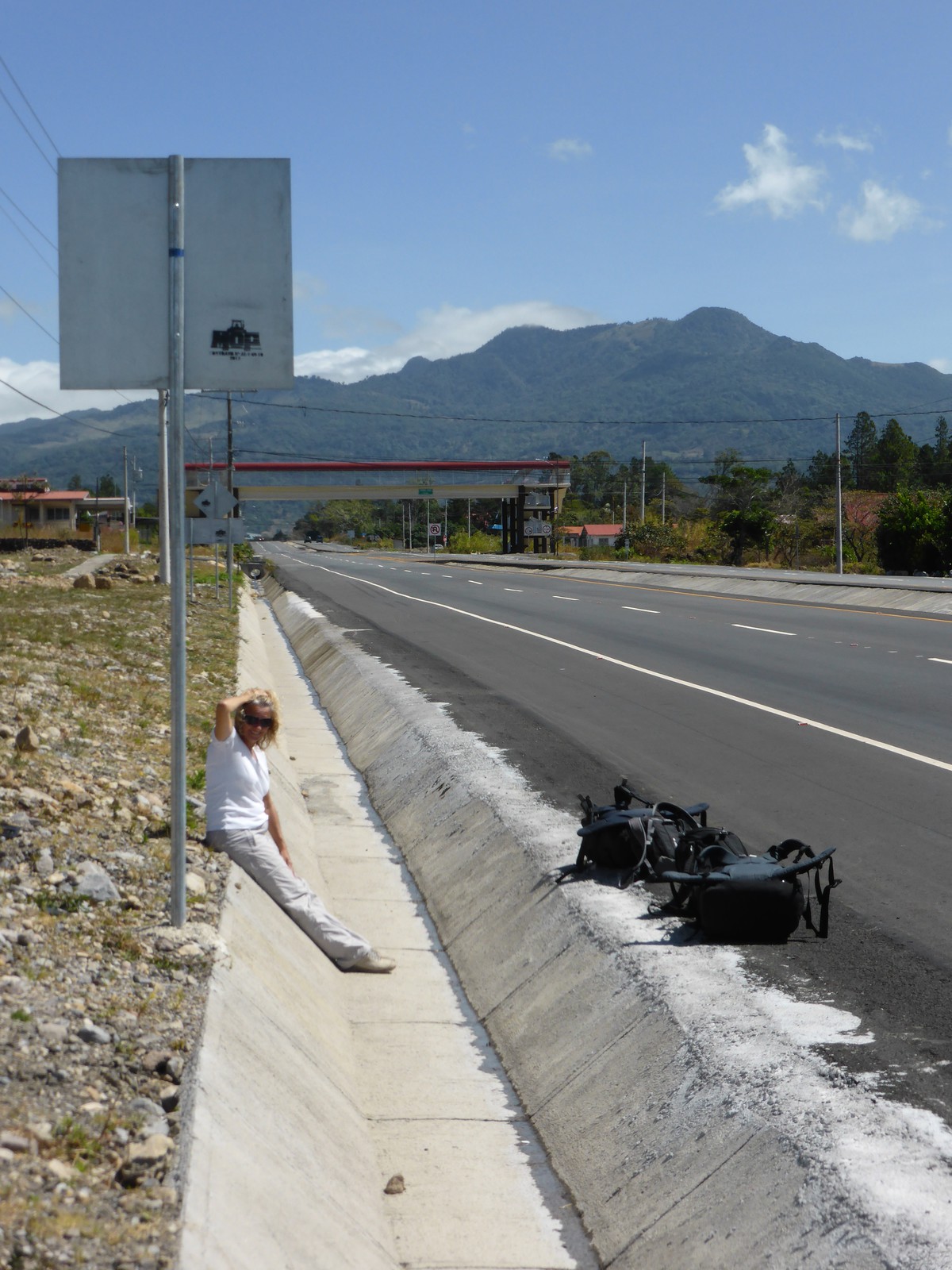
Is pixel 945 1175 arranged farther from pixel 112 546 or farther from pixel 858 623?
pixel 112 546

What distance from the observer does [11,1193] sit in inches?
144

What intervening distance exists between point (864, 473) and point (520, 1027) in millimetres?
127222

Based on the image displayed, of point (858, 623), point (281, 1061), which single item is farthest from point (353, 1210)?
point (858, 623)

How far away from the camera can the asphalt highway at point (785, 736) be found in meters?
6.22

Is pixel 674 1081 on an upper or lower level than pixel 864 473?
lower

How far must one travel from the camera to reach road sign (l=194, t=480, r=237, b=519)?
28.6 m

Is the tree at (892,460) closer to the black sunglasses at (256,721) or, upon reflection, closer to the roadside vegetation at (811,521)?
the roadside vegetation at (811,521)

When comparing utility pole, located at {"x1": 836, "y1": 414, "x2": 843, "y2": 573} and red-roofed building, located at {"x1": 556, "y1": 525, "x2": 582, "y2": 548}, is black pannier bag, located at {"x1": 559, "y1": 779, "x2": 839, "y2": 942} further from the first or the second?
red-roofed building, located at {"x1": 556, "y1": 525, "x2": 582, "y2": 548}

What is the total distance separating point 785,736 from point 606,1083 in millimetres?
7581

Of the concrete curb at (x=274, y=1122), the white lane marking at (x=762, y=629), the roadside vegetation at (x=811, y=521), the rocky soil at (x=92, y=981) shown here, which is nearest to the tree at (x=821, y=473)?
the roadside vegetation at (x=811, y=521)

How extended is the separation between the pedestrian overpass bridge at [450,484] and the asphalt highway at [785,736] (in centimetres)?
7837

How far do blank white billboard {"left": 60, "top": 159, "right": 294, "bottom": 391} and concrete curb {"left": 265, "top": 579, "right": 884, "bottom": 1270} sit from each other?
10.9ft

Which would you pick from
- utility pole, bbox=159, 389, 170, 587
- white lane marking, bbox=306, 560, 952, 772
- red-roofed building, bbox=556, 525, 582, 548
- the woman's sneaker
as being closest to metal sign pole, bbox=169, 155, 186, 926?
the woman's sneaker

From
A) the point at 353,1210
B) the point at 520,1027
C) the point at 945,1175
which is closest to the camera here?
the point at 945,1175
